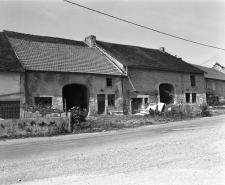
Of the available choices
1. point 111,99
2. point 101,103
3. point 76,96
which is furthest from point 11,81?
point 111,99

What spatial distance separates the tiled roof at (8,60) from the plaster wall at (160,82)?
37.5 feet

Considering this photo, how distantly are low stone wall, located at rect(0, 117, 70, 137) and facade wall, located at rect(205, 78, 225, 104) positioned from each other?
89.3ft

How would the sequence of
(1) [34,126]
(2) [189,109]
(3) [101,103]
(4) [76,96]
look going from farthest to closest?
1. (4) [76,96]
2. (3) [101,103]
3. (2) [189,109]
4. (1) [34,126]

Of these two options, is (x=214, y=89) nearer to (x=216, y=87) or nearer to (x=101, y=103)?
(x=216, y=87)

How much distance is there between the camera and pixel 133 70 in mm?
25234

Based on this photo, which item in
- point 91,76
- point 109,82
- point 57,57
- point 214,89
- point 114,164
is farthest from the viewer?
point 214,89

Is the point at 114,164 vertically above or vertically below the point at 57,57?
below

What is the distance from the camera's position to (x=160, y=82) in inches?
1068

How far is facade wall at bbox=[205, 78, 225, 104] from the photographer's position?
114ft

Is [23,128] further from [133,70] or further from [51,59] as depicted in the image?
[133,70]

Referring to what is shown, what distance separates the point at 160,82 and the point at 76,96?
1016 centimetres

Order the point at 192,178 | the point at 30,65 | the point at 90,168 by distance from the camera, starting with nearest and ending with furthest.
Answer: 1. the point at 192,178
2. the point at 90,168
3. the point at 30,65

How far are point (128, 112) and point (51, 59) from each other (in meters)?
9.49

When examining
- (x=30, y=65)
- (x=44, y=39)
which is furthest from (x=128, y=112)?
(x=44, y=39)
